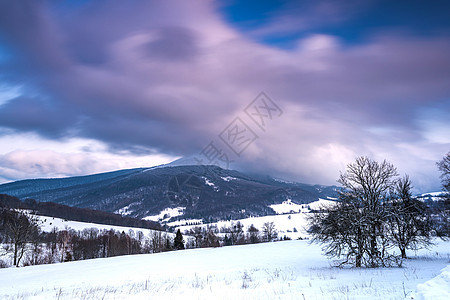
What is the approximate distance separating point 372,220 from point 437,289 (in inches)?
812

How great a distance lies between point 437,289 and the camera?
293 inches

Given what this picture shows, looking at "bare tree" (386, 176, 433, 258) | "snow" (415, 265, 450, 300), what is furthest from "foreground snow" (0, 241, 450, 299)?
"bare tree" (386, 176, 433, 258)

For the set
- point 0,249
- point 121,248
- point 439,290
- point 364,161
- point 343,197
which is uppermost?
point 364,161

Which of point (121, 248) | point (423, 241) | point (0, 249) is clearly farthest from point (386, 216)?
point (121, 248)

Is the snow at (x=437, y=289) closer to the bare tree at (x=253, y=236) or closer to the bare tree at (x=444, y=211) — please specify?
the bare tree at (x=444, y=211)

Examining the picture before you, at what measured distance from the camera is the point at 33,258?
8438 centimetres

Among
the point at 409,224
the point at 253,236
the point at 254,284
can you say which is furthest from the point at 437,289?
the point at 253,236

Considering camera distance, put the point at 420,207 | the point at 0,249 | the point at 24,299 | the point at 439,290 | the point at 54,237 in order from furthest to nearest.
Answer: the point at 54,237
the point at 0,249
the point at 420,207
the point at 24,299
the point at 439,290

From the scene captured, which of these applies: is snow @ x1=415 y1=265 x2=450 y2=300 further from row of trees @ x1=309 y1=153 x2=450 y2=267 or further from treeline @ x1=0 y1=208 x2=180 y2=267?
treeline @ x1=0 y1=208 x2=180 y2=267

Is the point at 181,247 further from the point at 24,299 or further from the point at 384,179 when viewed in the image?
the point at 24,299

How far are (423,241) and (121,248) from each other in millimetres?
118975

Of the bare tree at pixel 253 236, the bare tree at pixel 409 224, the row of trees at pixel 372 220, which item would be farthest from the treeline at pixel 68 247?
the bare tree at pixel 409 224

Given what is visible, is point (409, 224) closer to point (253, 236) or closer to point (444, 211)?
point (444, 211)

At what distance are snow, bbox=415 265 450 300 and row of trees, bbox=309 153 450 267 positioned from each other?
1783 cm
